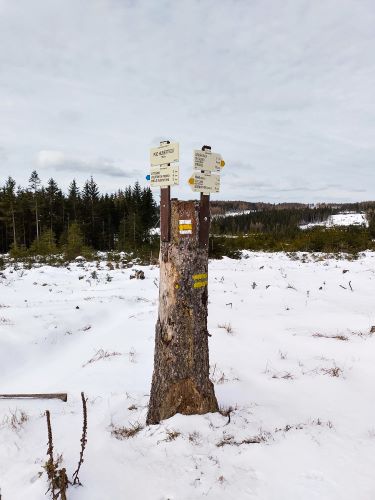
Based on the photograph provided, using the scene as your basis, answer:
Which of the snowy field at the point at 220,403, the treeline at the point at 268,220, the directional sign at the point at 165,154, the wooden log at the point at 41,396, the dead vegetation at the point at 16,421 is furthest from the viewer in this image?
the treeline at the point at 268,220

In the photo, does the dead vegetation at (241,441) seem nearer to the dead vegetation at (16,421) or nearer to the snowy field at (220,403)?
the snowy field at (220,403)

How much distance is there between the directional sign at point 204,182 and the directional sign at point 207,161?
0.19 ft

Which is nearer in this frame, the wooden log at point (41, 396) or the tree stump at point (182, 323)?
the tree stump at point (182, 323)

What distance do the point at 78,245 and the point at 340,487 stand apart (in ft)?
73.4

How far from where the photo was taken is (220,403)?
11.8ft

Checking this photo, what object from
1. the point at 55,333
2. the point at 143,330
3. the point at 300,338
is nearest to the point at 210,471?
the point at 300,338

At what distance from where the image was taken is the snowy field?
7.84 feet

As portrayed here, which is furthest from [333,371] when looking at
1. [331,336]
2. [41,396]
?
[41,396]

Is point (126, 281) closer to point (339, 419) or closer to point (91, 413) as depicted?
point (91, 413)

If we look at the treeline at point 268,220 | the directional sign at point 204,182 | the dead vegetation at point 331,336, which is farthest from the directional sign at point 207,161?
the treeline at point 268,220

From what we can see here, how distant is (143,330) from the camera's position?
669 cm

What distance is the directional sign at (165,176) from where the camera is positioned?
2.99m

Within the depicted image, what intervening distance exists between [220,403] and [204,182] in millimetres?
2368

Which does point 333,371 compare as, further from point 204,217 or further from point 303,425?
point 204,217
